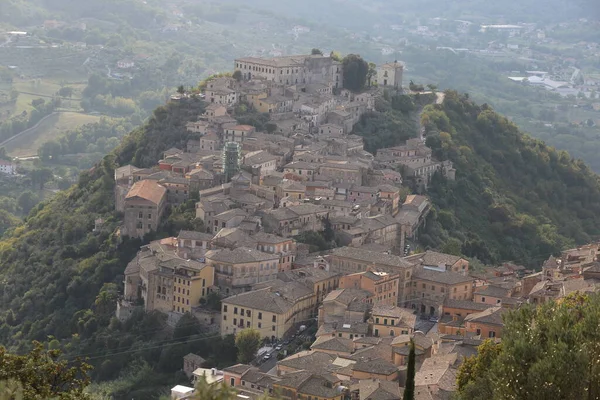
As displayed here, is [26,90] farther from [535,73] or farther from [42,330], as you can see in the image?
[42,330]

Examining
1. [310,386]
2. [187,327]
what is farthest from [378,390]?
[187,327]

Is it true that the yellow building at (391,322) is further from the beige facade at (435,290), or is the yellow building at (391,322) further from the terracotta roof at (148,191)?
the terracotta roof at (148,191)

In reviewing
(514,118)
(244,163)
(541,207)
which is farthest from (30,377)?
(514,118)

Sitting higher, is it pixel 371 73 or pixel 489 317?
pixel 371 73

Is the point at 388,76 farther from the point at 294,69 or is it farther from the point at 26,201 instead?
the point at 26,201

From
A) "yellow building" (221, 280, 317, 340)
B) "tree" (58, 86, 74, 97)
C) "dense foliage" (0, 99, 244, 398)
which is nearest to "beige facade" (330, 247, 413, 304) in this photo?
"yellow building" (221, 280, 317, 340)

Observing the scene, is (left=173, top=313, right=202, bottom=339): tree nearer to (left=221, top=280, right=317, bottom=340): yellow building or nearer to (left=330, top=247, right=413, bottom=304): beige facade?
(left=221, top=280, right=317, bottom=340): yellow building
